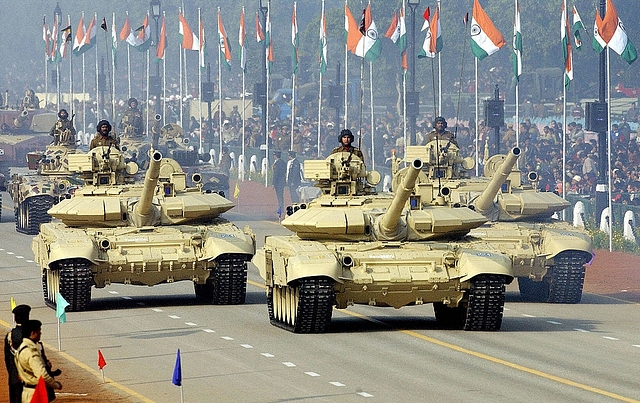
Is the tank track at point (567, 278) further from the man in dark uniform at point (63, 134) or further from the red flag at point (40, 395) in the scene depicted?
the man in dark uniform at point (63, 134)

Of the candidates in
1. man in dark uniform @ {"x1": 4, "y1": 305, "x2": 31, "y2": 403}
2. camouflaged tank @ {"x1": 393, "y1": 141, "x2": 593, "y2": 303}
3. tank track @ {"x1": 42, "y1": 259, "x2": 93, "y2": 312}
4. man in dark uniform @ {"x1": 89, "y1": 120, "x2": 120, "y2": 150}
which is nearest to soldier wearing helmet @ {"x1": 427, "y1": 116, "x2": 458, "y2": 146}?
camouflaged tank @ {"x1": 393, "y1": 141, "x2": 593, "y2": 303}

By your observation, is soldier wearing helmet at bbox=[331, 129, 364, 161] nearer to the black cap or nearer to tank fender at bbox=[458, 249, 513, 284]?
tank fender at bbox=[458, 249, 513, 284]

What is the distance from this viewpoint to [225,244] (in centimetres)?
2845

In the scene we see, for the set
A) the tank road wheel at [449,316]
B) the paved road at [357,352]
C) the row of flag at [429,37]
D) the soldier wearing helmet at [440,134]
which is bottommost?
the paved road at [357,352]

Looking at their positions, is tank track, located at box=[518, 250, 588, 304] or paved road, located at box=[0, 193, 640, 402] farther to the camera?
tank track, located at box=[518, 250, 588, 304]

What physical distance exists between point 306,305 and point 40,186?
65.9ft

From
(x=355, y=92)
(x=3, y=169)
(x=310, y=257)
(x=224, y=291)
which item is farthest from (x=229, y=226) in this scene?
(x=355, y=92)

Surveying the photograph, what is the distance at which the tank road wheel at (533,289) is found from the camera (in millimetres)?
30969

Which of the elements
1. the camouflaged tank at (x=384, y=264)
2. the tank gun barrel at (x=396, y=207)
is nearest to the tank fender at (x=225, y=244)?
the camouflaged tank at (x=384, y=264)

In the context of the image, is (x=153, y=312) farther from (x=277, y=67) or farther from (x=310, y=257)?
(x=277, y=67)

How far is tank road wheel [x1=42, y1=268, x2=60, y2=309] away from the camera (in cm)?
2808

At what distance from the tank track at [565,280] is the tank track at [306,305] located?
6255mm

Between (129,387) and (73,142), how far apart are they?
26.7 metres

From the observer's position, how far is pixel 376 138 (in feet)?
204
